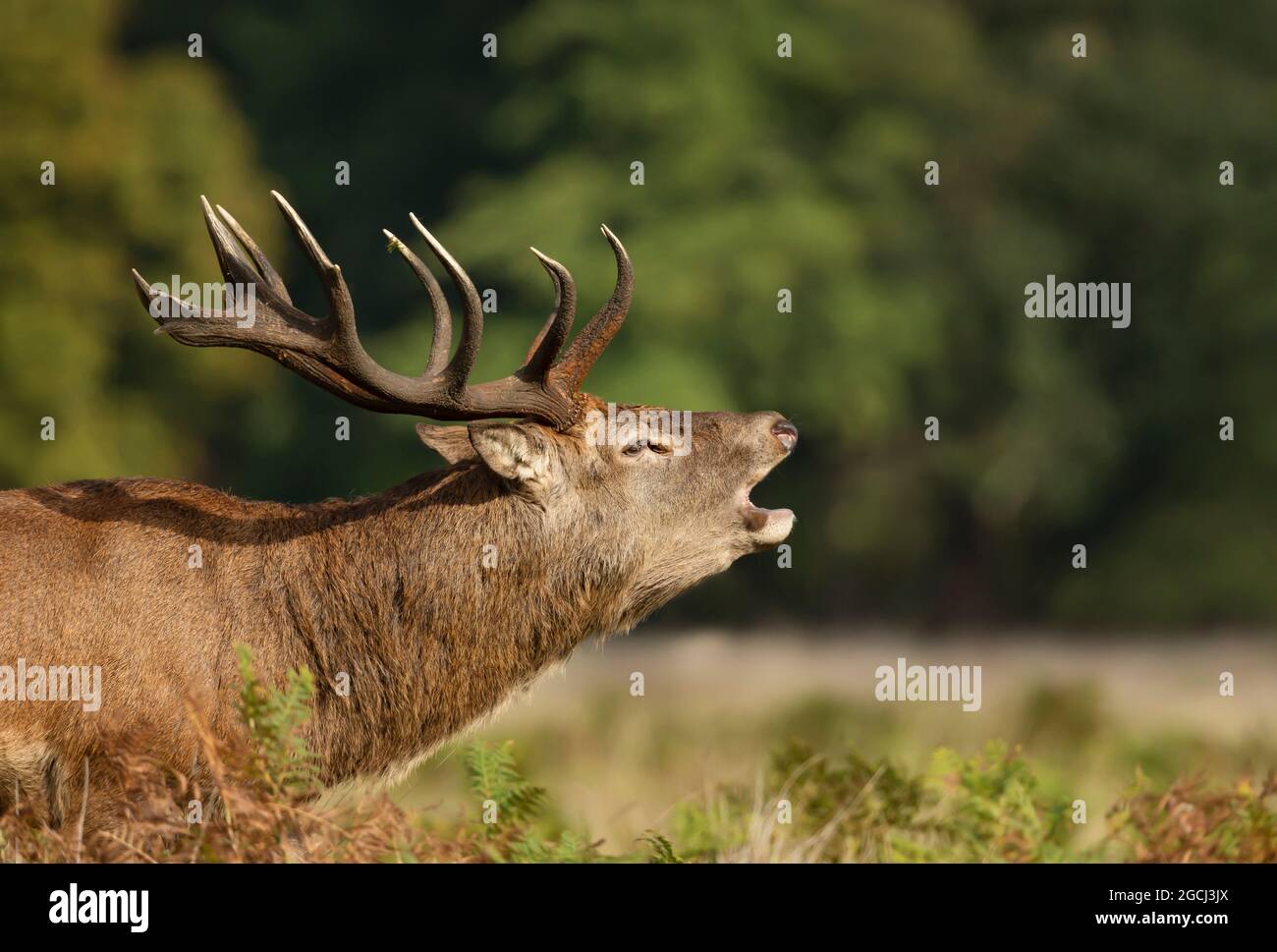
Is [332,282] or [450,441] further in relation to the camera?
[450,441]

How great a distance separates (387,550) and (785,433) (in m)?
1.66

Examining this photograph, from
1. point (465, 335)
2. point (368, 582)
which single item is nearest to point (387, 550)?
point (368, 582)

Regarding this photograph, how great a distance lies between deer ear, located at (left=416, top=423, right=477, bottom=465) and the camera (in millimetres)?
7387

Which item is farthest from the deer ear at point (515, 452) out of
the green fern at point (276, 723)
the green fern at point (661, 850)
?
the green fern at point (661, 850)

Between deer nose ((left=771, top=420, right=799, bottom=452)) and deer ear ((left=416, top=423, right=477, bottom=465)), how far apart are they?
3.94 ft

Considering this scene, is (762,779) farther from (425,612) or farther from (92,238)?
(92,238)

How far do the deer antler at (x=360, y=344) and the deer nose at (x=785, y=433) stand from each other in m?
0.80

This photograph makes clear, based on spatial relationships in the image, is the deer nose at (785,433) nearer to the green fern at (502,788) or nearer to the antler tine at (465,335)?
the antler tine at (465,335)

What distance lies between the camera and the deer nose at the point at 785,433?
7.32 meters

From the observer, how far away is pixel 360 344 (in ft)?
22.1

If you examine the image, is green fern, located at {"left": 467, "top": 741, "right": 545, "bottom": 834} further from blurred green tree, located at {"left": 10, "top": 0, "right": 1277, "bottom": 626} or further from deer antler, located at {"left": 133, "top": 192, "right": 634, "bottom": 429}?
blurred green tree, located at {"left": 10, "top": 0, "right": 1277, "bottom": 626}

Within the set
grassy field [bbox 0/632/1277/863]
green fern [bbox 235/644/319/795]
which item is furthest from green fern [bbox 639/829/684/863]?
green fern [bbox 235/644/319/795]

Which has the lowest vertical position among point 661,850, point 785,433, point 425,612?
point 661,850
